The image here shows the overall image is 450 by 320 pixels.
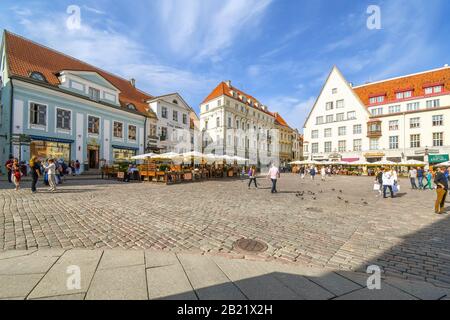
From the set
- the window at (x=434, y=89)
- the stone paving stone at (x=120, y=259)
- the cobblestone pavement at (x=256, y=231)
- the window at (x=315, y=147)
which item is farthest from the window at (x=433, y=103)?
the stone paving stone at (x=120, y=259)

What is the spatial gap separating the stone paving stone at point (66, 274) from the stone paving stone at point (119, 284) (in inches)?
5.0

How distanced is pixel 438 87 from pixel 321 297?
53164 mm

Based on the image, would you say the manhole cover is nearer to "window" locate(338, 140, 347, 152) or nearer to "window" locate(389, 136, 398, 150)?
"window" locate(389, 136, 398, 150)

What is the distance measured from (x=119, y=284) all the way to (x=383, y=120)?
174ft

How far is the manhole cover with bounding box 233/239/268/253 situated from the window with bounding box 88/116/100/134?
2629 centimetres

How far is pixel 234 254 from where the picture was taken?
403cm

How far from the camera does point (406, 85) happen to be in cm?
4281

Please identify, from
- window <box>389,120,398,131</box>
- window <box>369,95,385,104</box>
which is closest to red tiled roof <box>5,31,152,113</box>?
window <box>369,95,385,104</box>

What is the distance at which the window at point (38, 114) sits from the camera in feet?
65.9

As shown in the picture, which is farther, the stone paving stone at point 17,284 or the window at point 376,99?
the window at point 376,99

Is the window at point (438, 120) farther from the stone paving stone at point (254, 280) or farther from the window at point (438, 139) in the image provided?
the stone paving stone at point (254, 280)

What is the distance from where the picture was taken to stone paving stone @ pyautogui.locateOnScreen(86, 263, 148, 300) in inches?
104

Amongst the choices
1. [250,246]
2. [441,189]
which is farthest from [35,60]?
[441,189]

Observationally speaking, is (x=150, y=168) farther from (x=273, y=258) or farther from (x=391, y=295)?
(x=391, y=295)
